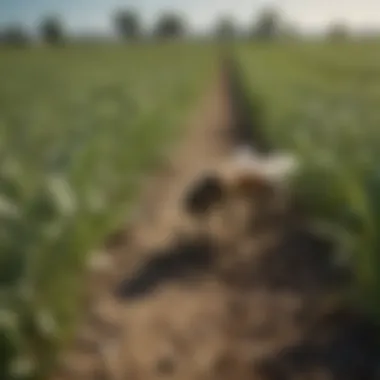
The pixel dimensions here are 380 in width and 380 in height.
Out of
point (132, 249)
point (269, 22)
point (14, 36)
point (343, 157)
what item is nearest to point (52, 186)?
point (14, 36)

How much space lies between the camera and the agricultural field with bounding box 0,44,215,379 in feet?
6.73

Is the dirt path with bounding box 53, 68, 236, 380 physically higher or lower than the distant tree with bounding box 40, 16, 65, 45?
lower

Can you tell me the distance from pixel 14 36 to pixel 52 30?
0.19 meters

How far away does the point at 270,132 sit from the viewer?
661 cm

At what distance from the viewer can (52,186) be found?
230 cm

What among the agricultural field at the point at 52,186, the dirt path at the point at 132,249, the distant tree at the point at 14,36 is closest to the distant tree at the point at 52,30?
the distant tree at the point at 14,36

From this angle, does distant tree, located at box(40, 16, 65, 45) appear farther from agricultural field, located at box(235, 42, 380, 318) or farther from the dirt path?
agricultural field, located at box(235, 42, 380, 318)

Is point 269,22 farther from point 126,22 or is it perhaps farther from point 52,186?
point 52,186

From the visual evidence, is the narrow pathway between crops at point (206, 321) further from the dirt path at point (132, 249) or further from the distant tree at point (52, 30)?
the distant tree at point (52, 30)

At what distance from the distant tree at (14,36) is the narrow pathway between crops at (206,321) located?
1299 mm

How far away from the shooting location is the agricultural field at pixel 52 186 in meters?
2.05

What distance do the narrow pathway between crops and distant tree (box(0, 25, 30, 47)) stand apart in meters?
1.30

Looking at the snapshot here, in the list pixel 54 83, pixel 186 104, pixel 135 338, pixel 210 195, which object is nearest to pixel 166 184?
pixel 210 195

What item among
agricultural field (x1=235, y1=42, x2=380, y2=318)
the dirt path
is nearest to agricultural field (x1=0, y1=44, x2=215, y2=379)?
the dirt path
